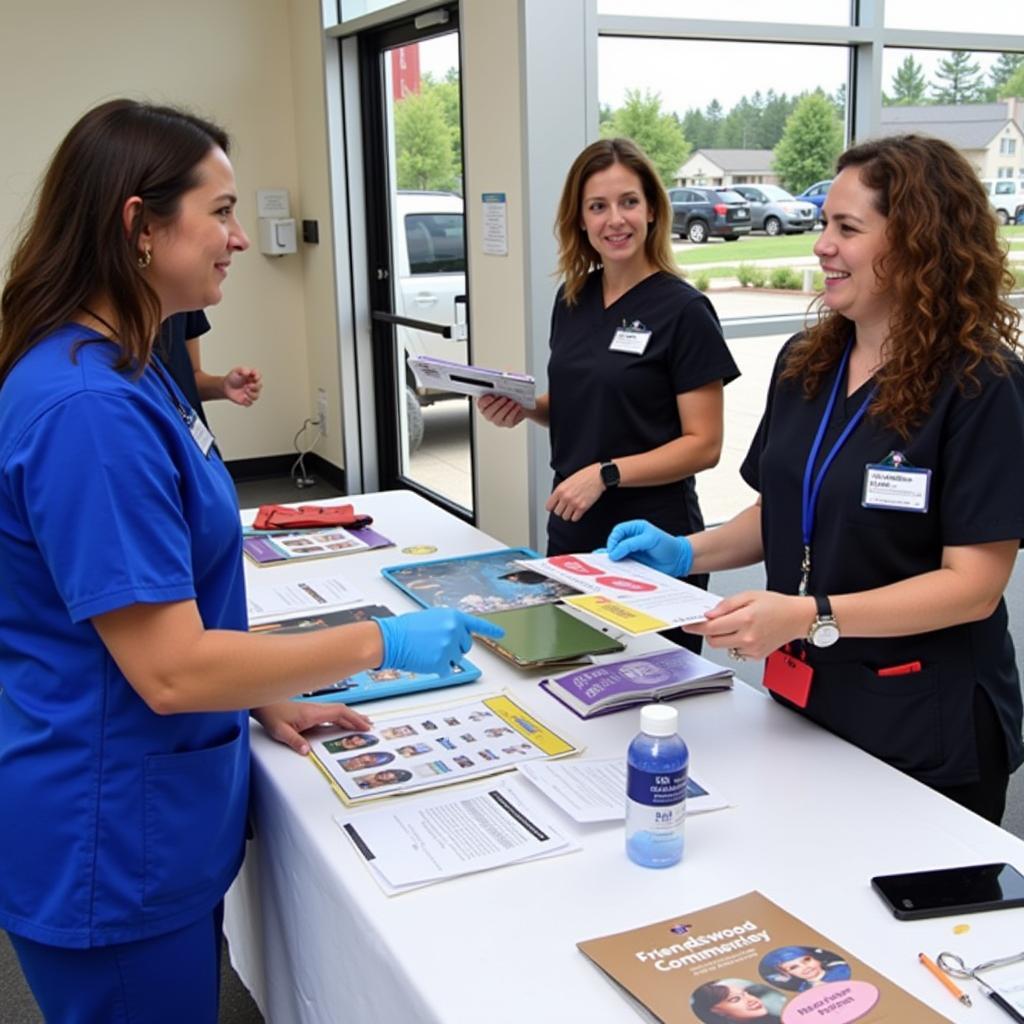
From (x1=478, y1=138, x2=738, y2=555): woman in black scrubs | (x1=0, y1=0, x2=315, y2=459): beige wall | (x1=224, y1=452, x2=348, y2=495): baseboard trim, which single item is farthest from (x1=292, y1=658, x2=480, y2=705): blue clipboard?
(x1=224, y1=452, x2=348, y2=495): baseboard trim

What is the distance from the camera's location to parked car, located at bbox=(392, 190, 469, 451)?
16.4ft

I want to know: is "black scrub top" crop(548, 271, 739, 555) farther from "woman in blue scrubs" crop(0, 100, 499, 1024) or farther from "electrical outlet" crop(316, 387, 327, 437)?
"electrical outlet" crop(316, 387, 327, 437)

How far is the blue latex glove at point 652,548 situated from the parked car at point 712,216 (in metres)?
3.21

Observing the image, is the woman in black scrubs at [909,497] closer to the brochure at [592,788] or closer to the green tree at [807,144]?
the brochure at [592,788]

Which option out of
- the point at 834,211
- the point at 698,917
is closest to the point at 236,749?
the point at 698,917

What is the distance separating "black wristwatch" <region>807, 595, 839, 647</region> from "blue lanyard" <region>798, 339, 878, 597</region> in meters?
0.14

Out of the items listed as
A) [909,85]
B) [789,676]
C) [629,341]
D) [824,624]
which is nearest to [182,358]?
[629,341]

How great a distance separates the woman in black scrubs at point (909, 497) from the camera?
4.75ft

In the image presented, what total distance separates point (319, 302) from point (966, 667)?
4883mm

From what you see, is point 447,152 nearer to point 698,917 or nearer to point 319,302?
point 319,302

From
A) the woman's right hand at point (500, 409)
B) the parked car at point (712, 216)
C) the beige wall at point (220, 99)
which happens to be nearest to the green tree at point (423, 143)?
the beige wall at point (220, 99)

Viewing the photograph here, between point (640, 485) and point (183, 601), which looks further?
point (640, 485)

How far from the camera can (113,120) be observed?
4.04ft

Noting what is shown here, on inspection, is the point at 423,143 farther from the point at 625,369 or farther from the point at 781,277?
the point at 625,369
